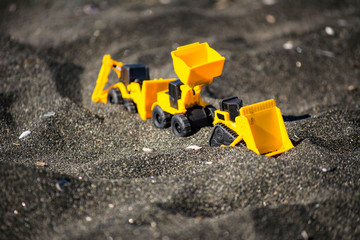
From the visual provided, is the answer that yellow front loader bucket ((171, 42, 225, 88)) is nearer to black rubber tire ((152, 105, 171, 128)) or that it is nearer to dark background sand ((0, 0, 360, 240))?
black rubber tire ((152, 105, 171, 128))

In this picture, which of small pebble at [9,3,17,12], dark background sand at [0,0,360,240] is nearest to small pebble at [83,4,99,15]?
dark background sand at [0,0,360,240]

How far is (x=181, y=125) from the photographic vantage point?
5262 millimetres

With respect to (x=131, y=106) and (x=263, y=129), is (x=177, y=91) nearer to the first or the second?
(x=131, y=106)

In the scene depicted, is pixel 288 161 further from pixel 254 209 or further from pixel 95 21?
pixel 95 21

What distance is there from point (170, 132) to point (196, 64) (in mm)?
1015

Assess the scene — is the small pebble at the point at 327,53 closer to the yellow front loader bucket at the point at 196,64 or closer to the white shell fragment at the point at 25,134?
the yellow front loader bucket at the point at 196,64

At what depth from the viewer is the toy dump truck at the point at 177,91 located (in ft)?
16.0

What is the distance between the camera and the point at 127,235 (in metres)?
3.33

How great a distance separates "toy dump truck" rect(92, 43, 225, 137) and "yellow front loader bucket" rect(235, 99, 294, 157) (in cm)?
69

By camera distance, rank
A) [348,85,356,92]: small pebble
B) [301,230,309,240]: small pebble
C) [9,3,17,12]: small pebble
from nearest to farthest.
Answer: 1. [301,230,309,240]: small pebble
2. [348,85,356,92]: small pebble
3. [9,3,17,12]: small pebble

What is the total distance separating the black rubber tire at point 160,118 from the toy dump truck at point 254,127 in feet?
Result: 2.80

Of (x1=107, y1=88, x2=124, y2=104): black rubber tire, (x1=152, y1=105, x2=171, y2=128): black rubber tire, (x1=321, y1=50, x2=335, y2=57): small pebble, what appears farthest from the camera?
(x1=321, y1=50, x2=335, y2=57): small pebble

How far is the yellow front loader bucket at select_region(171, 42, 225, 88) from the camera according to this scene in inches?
188

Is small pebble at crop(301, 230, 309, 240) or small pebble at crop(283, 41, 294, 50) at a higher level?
small pebble at crop(301, 230, 309, 240)
